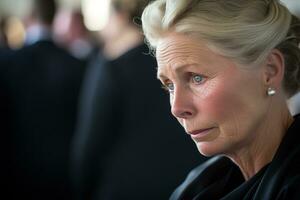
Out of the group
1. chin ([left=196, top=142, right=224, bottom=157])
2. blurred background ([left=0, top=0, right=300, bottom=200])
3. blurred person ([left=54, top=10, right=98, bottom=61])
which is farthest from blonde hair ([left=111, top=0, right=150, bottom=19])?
blurred person ([left=54, top=10, right=98, bottom=61])

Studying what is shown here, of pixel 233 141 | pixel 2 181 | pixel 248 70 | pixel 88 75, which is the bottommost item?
pixel 2 181

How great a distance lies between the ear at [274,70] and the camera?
2.01m

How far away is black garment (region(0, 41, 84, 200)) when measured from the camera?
13.2ft

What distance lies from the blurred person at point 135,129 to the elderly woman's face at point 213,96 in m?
1.35

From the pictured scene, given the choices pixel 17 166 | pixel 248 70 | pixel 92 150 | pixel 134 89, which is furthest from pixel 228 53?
pixel 17 166

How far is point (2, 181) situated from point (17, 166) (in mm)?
152

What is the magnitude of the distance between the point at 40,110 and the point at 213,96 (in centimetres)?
230

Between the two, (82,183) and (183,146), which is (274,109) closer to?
(183,146)

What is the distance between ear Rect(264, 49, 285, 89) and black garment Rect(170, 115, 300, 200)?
0.44ft

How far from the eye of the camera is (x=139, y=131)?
342 centimetres

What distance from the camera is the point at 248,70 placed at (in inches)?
77.6

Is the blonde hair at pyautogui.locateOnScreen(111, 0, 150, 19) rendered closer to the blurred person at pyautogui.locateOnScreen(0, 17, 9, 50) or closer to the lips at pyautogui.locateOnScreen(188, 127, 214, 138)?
the lips at pyautogui.locateOnScreen(188, 127, 214, 138)

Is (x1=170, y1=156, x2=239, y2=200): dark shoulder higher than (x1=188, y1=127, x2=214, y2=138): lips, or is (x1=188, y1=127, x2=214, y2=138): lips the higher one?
(x1=188, y1=127, x2=214, y2=138): lips

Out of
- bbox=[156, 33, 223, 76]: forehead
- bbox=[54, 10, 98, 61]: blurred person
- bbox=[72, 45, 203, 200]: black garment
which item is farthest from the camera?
bbox=[54, 10, 98, 61]: blurred person
